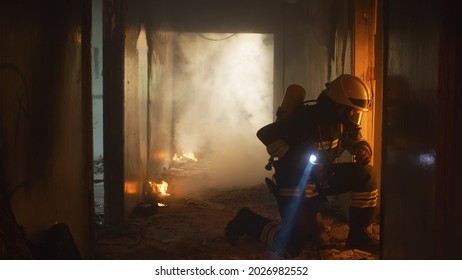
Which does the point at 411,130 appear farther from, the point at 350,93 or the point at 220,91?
the point at 220,91

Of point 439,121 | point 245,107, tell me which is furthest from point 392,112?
point 245,107

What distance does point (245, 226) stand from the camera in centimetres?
460

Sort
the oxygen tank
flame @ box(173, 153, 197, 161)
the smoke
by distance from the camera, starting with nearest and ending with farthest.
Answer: the oxygen tank, flame @ box(173, 153, 197, 161), the smoke

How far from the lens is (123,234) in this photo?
520cm

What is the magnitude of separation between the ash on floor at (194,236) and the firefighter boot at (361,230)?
9 centimetres

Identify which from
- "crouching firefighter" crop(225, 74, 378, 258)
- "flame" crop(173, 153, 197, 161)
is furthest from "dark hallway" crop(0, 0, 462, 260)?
"flame" crop(173, 153, 197, 161)

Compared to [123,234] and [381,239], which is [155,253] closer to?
[123,234]

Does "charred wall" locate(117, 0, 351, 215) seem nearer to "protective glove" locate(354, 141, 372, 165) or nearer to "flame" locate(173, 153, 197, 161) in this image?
"flame" locate(173, 153, 197, 161)

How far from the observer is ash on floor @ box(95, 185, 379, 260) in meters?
4.43

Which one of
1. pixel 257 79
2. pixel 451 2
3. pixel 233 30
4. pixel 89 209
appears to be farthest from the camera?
pixel 257 79

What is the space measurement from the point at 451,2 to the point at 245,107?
13217mm

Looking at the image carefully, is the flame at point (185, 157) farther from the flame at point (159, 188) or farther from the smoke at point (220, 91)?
the flame at point (159, 188)

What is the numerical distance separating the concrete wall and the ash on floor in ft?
2.98

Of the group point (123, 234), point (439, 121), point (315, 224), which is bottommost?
point (123, 234)
